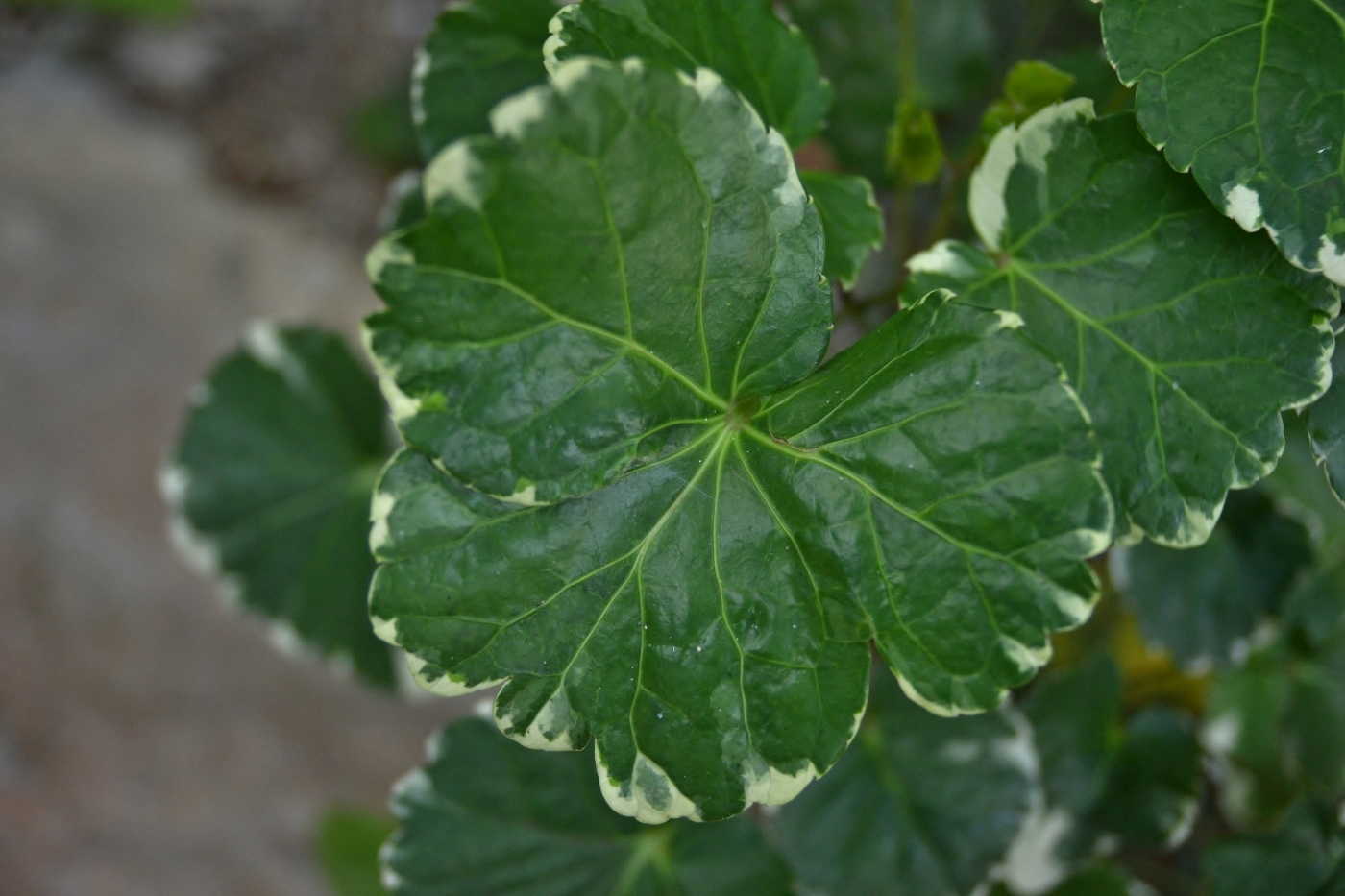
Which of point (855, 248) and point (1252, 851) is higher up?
point (855, 248)

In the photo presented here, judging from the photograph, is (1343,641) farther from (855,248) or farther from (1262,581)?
(855,248)

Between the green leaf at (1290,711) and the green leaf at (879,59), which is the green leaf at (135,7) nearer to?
the green leaf at (879,59)

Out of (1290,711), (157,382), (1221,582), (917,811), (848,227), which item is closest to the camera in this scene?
(848,227)

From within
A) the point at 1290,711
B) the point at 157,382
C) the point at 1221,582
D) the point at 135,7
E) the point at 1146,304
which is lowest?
the point at 1290,711

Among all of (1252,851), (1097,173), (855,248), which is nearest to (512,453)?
(855,248)

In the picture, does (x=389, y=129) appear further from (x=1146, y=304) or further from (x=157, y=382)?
(x=1146, y=304)

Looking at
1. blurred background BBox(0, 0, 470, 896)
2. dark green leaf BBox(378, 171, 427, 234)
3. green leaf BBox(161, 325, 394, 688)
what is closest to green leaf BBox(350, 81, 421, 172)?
blurred background BBox(0, 0, 470, 896)

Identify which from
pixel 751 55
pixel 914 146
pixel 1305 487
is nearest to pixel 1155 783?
pixel 1305 487
